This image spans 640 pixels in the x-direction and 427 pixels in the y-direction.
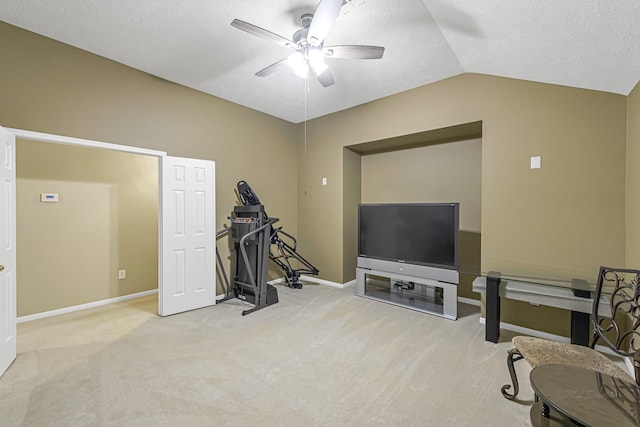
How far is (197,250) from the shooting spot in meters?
3.66

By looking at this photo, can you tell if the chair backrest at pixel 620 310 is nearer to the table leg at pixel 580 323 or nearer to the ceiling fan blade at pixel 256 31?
the table leg at pixel 580 323

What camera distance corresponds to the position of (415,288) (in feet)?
13.3

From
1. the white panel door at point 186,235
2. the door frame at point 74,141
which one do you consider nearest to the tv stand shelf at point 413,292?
the white panel door at point 186,235

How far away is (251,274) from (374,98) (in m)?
3.01

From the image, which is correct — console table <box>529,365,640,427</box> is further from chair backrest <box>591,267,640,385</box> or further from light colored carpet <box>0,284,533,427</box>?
light colored carpet <box>0,284,533,427</box>

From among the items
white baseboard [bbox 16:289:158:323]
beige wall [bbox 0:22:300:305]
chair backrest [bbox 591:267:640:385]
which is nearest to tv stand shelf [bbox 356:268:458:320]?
chair backrest [bbox 591:267:640:385]

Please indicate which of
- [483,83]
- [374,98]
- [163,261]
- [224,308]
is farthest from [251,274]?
[483,83]

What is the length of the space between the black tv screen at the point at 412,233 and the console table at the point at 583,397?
1.86m

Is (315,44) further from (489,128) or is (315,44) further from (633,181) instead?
(633,181)

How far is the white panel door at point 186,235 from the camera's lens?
3371mm

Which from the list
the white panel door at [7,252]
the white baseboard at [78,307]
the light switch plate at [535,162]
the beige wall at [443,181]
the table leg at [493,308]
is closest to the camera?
the white panel door at [7,252]

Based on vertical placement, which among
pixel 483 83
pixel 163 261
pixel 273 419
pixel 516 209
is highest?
pixel 483 83

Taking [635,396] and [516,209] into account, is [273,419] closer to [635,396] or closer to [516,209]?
[635,396]

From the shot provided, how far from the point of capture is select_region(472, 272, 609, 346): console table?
2.34 meters
